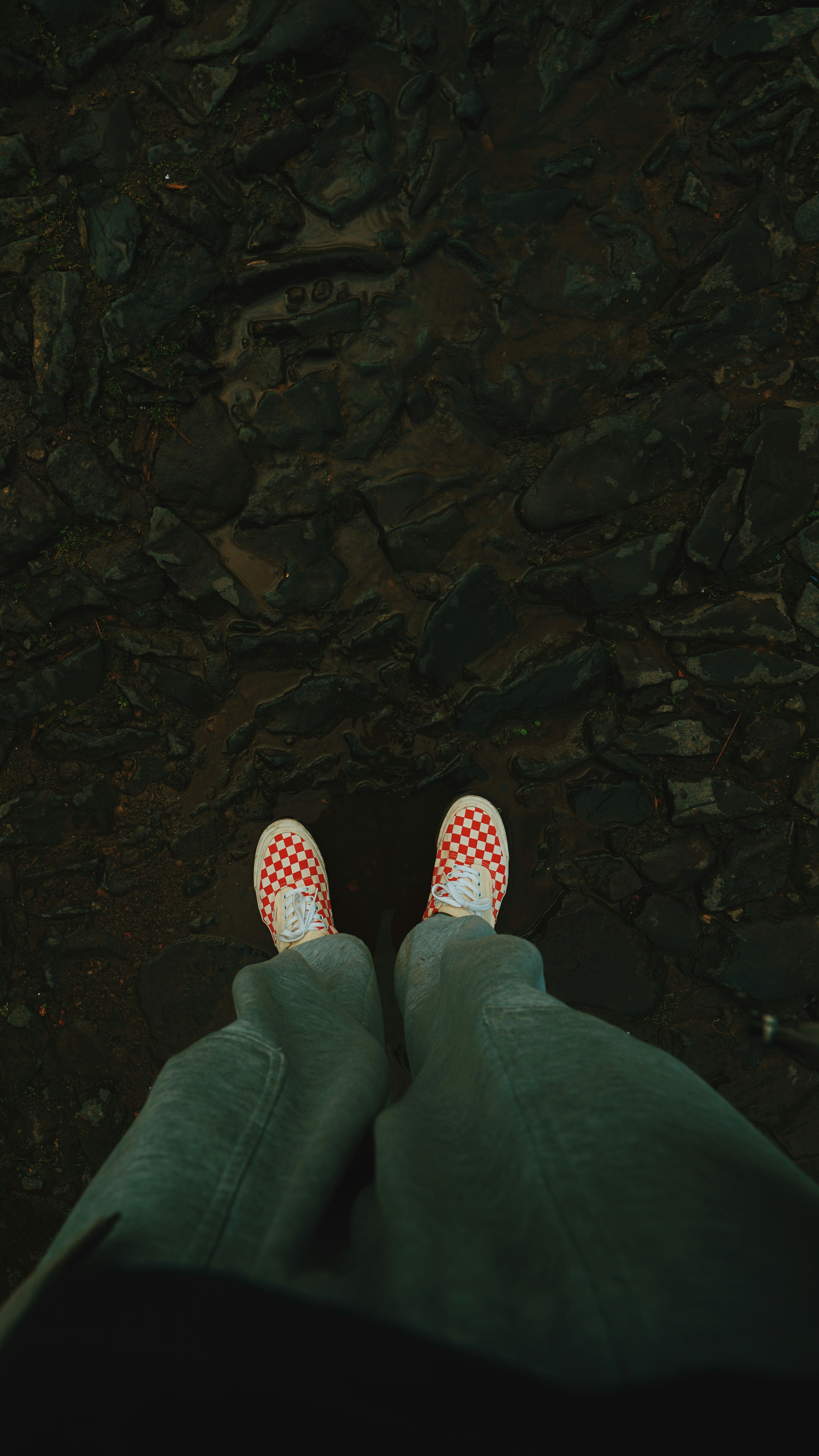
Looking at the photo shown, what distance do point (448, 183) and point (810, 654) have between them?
181 centimetres

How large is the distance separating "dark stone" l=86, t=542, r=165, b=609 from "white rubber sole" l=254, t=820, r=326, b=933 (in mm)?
826

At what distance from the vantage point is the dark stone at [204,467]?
7.13 feet

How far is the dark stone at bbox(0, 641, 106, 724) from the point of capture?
222cm

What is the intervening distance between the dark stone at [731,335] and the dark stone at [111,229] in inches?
64.8

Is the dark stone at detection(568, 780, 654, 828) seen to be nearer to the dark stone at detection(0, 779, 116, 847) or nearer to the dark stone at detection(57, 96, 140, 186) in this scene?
the dark stone at detection(0, 779, 116, 847)

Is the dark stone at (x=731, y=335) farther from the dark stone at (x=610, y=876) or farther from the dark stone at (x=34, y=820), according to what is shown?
the dark stone at (x=34, y=820)

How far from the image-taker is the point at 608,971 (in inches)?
87.8

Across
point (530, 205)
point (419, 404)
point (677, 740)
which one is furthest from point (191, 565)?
point (677, 740)

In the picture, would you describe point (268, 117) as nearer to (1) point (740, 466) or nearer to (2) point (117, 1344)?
(1) point (740, 466)

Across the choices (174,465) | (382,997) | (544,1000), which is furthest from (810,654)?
(174,465)

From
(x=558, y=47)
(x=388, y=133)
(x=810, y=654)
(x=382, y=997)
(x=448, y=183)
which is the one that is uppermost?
(x=558, y=47)

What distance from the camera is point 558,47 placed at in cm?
203

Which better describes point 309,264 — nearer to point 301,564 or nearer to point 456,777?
point 301,564

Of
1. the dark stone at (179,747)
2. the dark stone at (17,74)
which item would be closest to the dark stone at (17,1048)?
the dark stone at (179,747)
